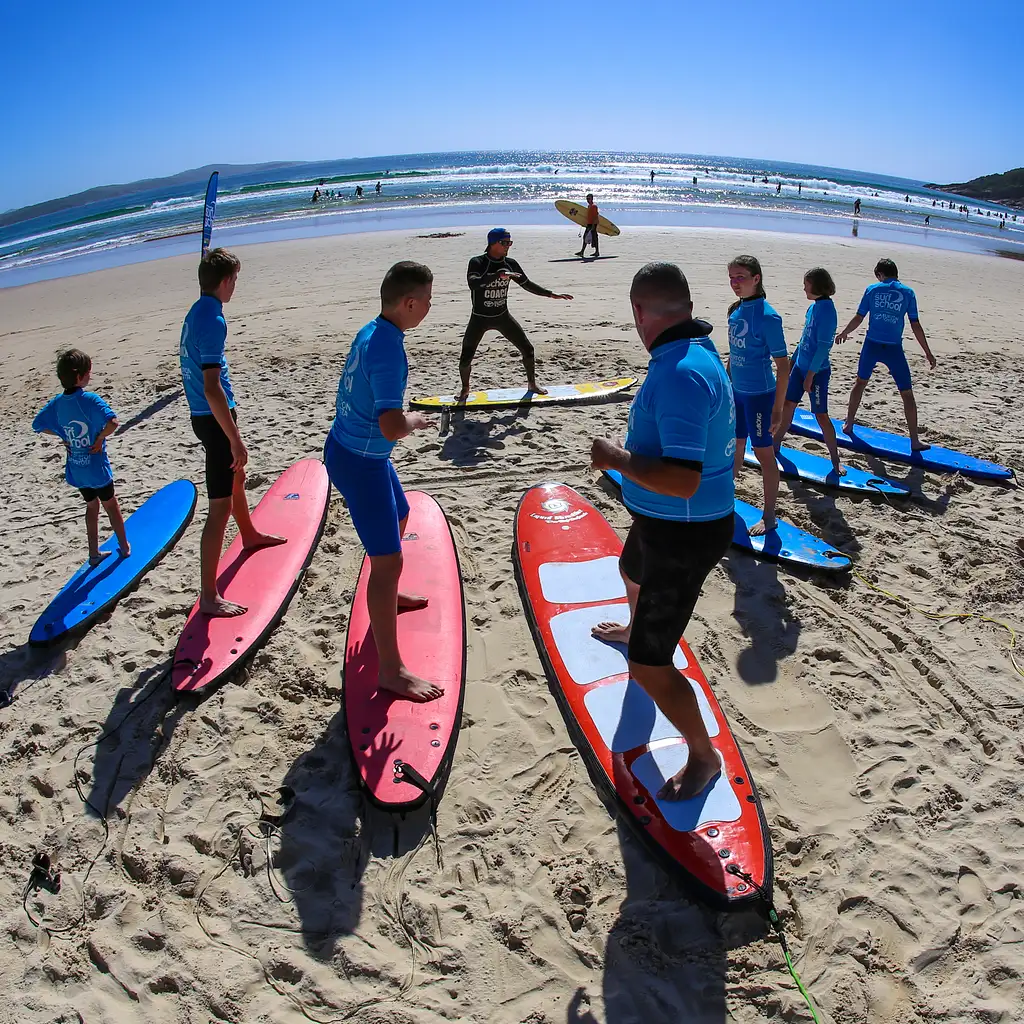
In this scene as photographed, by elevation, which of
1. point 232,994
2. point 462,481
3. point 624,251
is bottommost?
point 232,994

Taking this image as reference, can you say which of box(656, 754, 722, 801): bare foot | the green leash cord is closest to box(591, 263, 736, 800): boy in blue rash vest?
box(656, 754, 722, 801): bare foot

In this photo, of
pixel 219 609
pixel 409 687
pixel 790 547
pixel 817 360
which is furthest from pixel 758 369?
A: pixel 219 609

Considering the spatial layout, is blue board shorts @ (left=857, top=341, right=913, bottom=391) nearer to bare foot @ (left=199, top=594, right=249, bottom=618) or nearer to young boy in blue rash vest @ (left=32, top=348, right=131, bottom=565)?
bare foot @ (left=199, top=594, right=249, bottom=618)

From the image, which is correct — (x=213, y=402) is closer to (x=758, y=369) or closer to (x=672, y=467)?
(x=672, y=467)

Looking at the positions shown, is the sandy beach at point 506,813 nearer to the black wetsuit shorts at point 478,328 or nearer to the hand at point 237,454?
the hand at point 237,454

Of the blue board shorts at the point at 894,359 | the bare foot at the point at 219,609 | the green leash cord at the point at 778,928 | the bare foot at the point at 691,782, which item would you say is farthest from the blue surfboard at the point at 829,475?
the bare foot at the point at 219,609

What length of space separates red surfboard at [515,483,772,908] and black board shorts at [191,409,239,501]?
195 cm

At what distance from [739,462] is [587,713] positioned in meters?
3.25

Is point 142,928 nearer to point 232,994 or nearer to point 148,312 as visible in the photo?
point 232,994

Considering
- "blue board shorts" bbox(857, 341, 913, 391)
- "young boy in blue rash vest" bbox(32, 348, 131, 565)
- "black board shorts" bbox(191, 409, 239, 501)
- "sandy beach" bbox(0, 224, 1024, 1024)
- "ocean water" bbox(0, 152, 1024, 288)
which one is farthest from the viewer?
"ocean water" bbox(0, 152, 1024, 288)

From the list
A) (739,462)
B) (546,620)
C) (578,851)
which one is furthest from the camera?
(739,462)

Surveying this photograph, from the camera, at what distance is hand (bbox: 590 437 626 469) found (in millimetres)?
2262

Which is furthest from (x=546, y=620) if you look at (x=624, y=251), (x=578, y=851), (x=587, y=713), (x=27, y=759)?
(x=624, y=251)

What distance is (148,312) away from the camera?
13375mm
